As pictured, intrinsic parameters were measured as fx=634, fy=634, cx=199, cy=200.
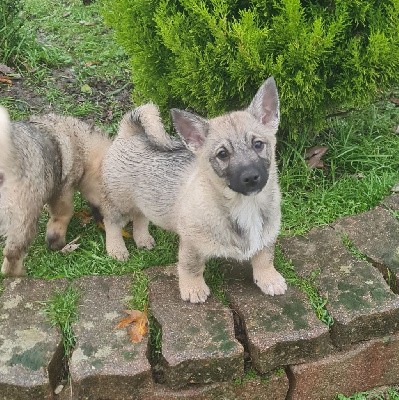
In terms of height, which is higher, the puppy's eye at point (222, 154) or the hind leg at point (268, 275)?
the puppy's eye at point (222, 154)

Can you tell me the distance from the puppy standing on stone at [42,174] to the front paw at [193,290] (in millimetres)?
1050

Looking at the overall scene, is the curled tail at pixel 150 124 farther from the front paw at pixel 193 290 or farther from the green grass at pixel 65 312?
the green grass at pixel 65 312

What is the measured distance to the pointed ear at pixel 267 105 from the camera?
3.74 meters

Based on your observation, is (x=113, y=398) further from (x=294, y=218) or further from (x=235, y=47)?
(x=235, y=47)

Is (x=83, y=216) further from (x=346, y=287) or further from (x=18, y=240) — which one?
(x=346, y=287)

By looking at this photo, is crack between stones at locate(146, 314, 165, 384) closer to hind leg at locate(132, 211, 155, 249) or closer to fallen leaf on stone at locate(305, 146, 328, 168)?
hind leg at locate(132, 211, 155, 249)

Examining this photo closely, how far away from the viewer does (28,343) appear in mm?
3605

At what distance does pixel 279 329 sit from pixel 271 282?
0.35m

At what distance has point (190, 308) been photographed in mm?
3816

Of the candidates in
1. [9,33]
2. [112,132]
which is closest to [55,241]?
[112,132]

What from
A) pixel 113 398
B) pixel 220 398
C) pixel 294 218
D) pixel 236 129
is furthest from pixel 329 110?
pixel 113 398

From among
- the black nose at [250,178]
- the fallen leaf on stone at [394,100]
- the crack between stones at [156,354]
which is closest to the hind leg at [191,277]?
the crack between stones at [156,354]

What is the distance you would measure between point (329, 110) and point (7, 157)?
2463mm

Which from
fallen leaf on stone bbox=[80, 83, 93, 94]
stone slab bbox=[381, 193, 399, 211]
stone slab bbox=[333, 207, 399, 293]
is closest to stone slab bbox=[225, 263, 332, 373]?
stone slab bbox=[333, 207, 399, 293]
